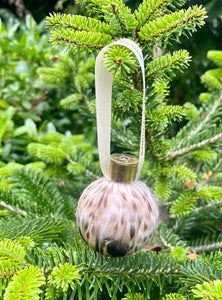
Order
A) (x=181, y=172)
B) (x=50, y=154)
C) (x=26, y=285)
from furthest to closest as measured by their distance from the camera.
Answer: (x=50, y=154) < (x=181, y=172) < (x=26, y=285)

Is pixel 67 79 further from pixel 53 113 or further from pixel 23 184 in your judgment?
pixel 53 113

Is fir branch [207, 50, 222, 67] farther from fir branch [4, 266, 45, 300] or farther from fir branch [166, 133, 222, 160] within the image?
fir branch [4, 266, 45, 300]

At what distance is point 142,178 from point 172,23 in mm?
418

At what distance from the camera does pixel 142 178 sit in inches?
26.2

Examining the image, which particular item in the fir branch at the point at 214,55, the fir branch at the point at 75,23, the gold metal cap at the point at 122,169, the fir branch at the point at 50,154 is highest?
the fir branch at the point at 214,55

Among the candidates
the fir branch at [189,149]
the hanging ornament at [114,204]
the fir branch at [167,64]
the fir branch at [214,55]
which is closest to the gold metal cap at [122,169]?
the hanging ornament at [114,204]

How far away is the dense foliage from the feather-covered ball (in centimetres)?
5

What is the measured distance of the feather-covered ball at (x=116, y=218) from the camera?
0.96 feet

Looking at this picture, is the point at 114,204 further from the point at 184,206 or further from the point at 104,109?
the point at 184,206

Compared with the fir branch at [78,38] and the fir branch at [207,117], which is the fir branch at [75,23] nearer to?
the fir branch at [78,38]

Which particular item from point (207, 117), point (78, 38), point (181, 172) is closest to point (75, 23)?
point (78, 38)

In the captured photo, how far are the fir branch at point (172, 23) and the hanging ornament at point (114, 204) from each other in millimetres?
46

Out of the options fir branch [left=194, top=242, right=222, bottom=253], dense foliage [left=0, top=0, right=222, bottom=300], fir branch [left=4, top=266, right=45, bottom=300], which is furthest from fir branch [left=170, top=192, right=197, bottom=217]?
fir branch [left=4, top=266, right=45, bottom=300]

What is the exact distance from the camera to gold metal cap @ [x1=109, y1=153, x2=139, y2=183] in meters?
0.31
